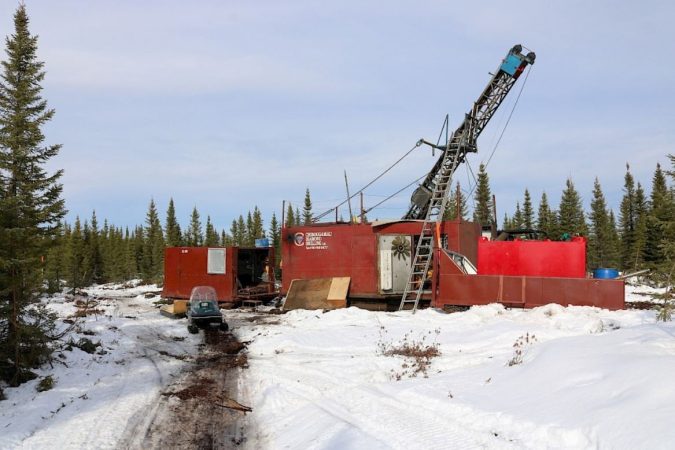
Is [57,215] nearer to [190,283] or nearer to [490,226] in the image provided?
[190,283]

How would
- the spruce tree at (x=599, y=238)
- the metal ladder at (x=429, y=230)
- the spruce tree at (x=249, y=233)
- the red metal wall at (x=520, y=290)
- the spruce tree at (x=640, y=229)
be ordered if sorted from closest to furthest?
the red metal wall at (x=520, y=290), the metal ladder at (x=429, y=230), the spruce tree at (x=640, y=229), the spruce tree at (x=599, y=238), the spruce tree at (x=249, y=233)

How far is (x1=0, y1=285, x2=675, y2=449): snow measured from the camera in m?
5.95

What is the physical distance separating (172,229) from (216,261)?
66.0 m

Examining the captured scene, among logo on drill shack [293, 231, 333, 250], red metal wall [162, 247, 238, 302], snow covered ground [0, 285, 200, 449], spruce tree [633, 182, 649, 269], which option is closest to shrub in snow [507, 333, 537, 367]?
snow covered ground [0, 285, 200, 449]

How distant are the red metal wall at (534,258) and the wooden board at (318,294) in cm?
612

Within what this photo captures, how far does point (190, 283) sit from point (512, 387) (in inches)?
853

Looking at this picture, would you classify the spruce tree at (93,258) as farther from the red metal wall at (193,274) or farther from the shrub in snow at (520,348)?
the shrub in snow at (520,348)

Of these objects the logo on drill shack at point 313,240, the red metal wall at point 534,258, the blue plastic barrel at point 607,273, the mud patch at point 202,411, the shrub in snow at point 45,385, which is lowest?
the mud patch at point 202,411

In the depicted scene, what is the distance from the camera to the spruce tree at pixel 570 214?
64.2 metres

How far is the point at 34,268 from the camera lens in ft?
35.9

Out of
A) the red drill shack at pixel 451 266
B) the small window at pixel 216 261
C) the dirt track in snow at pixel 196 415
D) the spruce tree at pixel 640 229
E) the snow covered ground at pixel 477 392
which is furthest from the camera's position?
the spruce tree at pixel 640 229

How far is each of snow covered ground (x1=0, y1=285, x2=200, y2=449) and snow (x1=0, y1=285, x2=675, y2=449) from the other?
3 cm

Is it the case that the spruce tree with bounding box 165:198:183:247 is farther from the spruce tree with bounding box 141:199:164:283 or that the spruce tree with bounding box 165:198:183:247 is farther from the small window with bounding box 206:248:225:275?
the small window with bounding box 206:248:225:275

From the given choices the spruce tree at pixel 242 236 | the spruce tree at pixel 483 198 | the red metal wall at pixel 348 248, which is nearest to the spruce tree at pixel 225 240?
the spruce tree at pixel 242 236
